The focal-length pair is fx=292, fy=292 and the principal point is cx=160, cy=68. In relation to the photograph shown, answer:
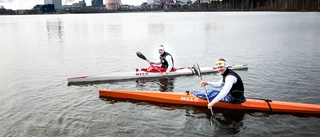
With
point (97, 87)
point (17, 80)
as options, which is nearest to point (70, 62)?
point (17, 80)

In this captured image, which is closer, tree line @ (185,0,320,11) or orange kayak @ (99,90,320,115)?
orange kayak @ (99,90,320,115)

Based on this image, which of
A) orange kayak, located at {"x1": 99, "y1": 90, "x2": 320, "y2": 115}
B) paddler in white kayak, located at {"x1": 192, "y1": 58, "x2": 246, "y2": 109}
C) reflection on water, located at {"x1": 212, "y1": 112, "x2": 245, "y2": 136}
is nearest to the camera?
reflection on water, located at {"x1": 212, "y1": 112, "x2": 245, "y2": 136}

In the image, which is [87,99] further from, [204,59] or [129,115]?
[204,59]

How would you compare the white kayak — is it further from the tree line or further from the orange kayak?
the tree line

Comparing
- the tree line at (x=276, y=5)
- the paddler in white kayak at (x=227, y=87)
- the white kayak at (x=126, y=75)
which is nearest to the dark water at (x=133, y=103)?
the white kayak at (x=126, y=75)

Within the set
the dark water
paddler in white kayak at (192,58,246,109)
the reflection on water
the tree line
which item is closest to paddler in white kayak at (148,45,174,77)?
the dark water

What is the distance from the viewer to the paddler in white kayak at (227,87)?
11508 mm

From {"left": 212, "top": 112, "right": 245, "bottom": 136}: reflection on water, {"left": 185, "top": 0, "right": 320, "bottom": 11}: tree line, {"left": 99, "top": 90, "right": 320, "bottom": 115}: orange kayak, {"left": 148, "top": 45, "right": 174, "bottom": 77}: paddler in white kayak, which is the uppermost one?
{"left": 185, "top": 0, "right": 320, "bottom": 11}: tree line

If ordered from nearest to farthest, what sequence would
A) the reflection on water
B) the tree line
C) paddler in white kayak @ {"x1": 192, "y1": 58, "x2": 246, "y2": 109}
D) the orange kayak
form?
the reflection on water
paddler in white kayak @ {"x1": 192, "y1": 58, "x2": 246, "y2": 109}
the orange kayak
the tree line

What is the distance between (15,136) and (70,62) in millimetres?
15873

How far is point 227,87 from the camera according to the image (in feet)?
37.9

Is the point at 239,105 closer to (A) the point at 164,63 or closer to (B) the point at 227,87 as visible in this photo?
(B) the point at 227,87

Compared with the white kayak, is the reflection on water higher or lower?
lower

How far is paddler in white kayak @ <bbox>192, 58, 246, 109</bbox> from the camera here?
11508mm
